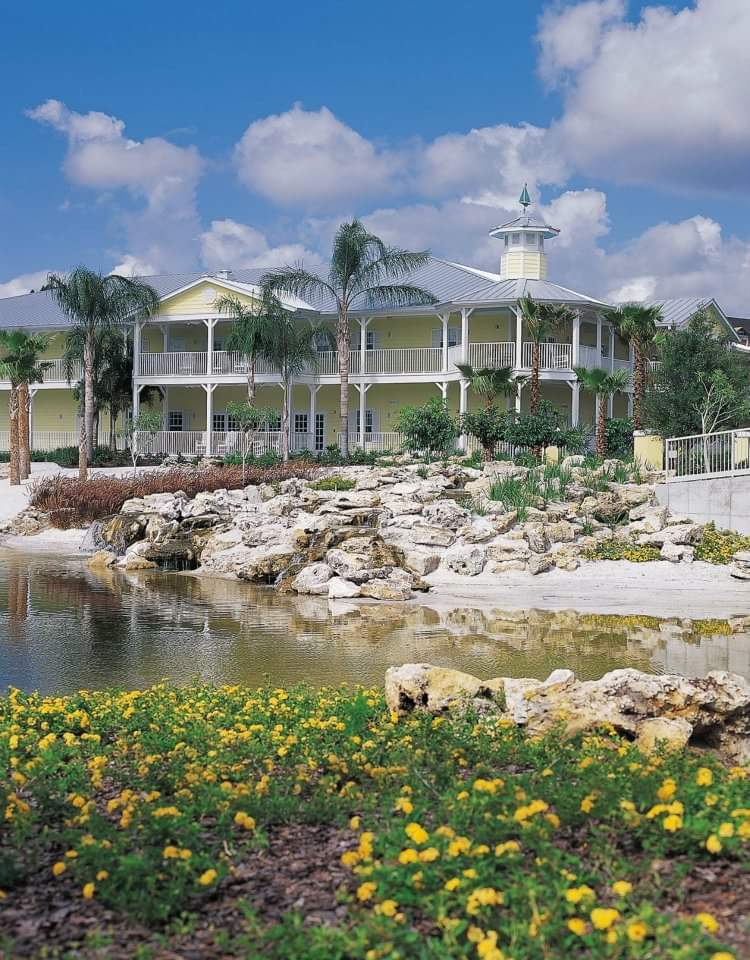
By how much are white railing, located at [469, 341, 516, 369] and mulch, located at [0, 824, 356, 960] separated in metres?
33.9

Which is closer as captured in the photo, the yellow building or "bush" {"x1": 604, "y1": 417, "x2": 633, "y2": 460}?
"bush" {"x1": 604, "y1": 417, "x2": 633, "y2": 460}

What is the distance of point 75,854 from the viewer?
15.9 ft

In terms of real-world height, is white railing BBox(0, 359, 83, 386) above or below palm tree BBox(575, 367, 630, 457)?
above

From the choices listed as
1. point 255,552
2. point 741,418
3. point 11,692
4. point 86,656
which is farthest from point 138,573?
point 741,418

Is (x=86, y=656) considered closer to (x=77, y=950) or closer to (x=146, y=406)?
(x=77, y=950)

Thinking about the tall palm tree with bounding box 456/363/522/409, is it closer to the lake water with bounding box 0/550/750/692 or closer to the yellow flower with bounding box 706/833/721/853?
the lake water with bounding box 0/550/750/692

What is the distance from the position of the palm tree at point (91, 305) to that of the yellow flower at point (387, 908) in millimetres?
33912

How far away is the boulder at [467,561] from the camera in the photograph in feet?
64.4

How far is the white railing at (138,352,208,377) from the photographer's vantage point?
4209 cm

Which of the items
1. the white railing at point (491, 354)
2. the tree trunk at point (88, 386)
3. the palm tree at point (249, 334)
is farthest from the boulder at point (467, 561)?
the tree trunk at point (88, 386)

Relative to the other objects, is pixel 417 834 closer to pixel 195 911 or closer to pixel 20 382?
pixel 195 911

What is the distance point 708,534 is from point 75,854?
708 inches

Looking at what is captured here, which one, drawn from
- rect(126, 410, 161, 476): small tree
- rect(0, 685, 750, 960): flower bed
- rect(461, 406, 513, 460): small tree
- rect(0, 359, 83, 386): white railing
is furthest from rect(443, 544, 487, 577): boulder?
rect(0, 359, 83, 386): white railing

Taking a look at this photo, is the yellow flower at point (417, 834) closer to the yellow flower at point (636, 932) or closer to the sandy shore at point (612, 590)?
the yellow flower at point (636, 932)
